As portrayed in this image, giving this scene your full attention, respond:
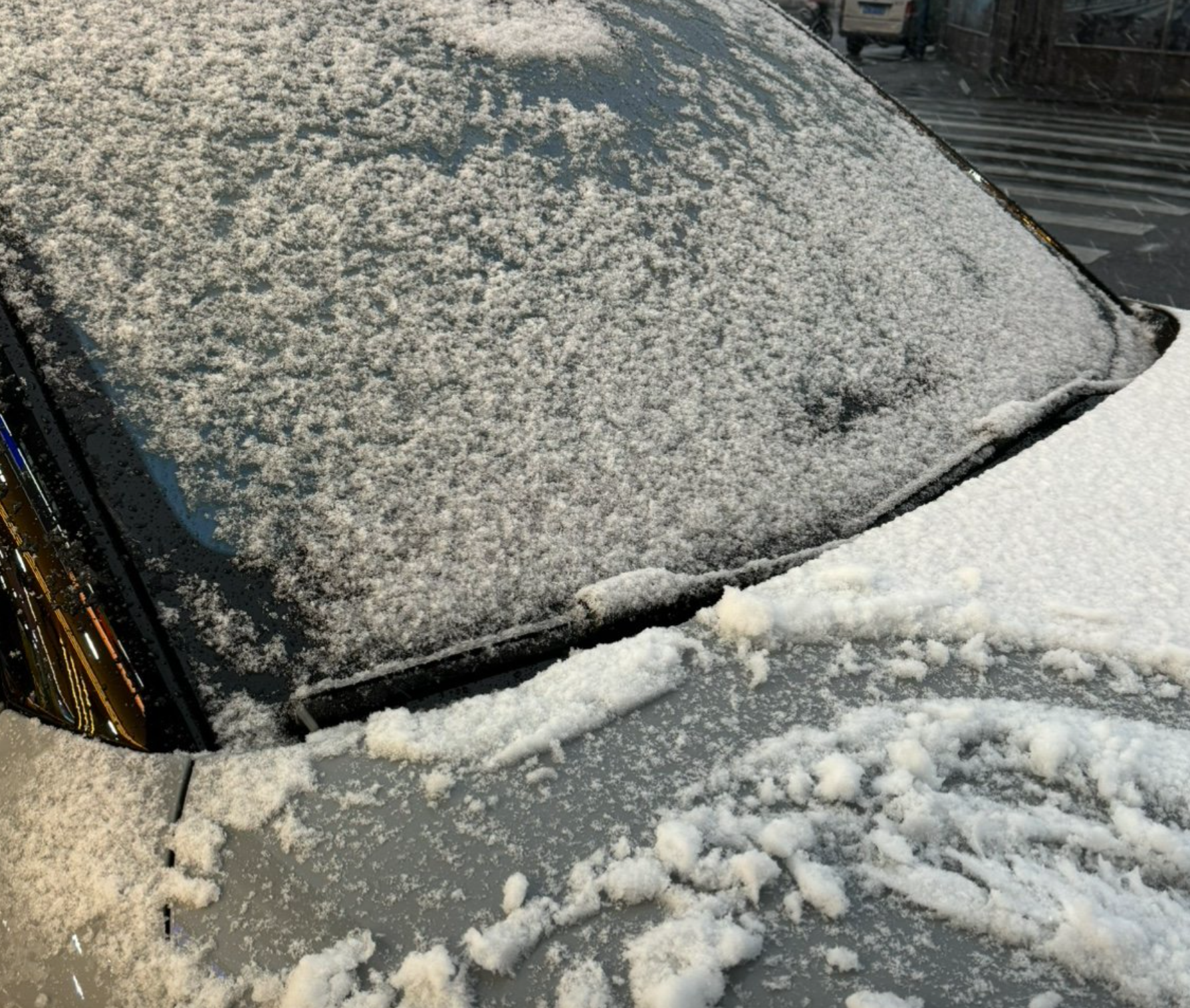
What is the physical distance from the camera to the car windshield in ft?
3.70

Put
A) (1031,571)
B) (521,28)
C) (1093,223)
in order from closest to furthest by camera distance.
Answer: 1. (1031,571)
2. (521,28)
3. (1093,223)

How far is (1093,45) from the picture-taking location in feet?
50.4

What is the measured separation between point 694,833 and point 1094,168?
33.5ft

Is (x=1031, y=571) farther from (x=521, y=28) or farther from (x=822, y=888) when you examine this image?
(x=521, y=28)

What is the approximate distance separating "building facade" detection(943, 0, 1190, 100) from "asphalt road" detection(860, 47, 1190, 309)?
0.71 metres

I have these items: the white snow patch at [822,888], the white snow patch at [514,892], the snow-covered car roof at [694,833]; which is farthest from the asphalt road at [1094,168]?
the white snow patch at [514,892]

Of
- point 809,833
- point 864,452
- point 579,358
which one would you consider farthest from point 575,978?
point 864,452

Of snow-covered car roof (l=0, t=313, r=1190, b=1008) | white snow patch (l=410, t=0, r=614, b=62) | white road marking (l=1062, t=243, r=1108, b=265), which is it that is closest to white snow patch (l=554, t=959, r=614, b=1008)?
snow-covered car roof (l=0, t=313, r=1190, b=1008)

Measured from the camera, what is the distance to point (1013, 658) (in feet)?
3.63

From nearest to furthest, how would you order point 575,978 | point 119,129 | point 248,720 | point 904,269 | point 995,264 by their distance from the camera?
point 575,978
point 248,720
point 119,129
point 904,269
point 995,264

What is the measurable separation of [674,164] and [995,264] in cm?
68

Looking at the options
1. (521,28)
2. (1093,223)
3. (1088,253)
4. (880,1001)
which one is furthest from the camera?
(1093,223)

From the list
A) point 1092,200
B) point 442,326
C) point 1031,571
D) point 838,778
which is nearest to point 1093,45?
point 1092,200

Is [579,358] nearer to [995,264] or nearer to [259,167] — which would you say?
[259,167]
